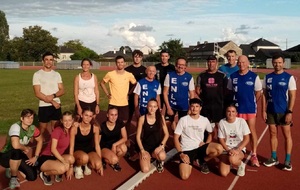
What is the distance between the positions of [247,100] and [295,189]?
5.96ft

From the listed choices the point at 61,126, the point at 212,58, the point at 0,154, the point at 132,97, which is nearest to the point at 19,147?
the point at 0,154

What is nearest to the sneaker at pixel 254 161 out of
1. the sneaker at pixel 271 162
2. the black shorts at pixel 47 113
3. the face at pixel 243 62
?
the sneaker at pixel 271 162

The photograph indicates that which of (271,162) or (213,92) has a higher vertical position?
(213,92)

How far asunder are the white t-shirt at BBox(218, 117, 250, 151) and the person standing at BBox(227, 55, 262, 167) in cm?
51

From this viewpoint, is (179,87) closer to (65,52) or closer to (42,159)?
(42,159)

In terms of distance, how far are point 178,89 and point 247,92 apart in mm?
1402

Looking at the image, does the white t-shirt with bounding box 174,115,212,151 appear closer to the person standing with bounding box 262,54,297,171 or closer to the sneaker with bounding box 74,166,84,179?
the person standing with bounding box 262,54,297,171

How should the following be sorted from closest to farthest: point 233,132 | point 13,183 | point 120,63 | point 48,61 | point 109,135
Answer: point 13,183 < point 233,132 < point 109,135 < point 48,61 < point 120,63

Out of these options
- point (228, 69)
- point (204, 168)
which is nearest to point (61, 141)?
point (204, 168)

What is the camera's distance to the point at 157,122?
6887 mm

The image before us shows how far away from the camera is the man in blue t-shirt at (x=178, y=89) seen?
25.1 feet

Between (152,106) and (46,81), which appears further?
(46,81)

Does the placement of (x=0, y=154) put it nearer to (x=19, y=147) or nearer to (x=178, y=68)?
→ (x=19, y=147)

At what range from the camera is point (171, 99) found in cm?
788
